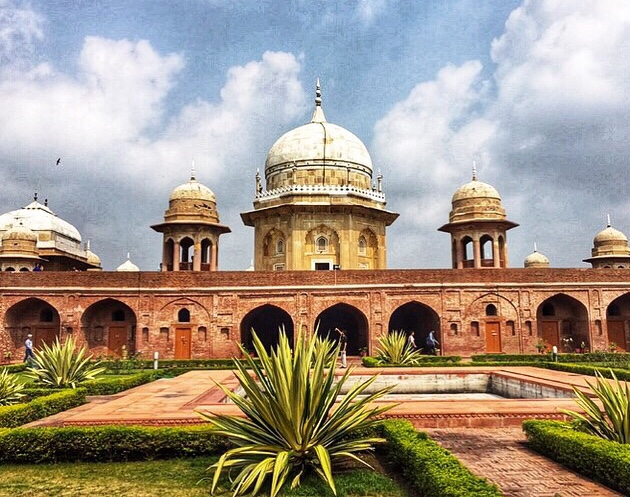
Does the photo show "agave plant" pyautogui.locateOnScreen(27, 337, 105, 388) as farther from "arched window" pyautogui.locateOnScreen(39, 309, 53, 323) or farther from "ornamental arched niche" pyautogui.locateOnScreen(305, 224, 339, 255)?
"ornamental arched niche" pyautogui.locateOnScreen(305, 224, 339, 255)

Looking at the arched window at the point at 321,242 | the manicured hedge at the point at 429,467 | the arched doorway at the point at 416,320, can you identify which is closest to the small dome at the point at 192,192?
the arched window at the point at 321,242

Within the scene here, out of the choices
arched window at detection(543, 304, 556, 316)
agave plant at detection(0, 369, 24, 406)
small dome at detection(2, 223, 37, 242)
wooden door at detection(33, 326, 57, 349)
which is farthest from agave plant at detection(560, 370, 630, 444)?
small dome at detection(2, 223, 37, 242)

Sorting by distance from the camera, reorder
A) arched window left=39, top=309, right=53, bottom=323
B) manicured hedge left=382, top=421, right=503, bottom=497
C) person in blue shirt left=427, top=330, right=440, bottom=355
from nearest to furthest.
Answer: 1. manicured hedge left=382, top=421, right=503, bottom=497
2. person in blue shirt left=427, top=330, right=440, bottom=355
3. arched window left=39, top=309, right=53, bottom=323

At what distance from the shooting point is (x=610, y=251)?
30.4 meters

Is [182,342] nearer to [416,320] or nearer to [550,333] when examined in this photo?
[416,320]

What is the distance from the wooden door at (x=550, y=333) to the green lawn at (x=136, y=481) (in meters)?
18.9

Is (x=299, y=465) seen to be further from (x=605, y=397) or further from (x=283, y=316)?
(x=283, y=316)

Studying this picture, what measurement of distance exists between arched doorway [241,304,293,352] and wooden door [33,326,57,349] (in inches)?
292

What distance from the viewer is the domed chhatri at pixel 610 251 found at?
3023 cm

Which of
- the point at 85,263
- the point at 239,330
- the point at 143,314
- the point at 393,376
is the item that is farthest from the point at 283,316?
the point at 85,263

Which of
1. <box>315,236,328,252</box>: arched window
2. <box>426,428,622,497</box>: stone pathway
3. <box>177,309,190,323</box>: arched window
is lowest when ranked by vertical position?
<box>426,428,622,497</box>: stone pathway

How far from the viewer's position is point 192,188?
25.7 meters

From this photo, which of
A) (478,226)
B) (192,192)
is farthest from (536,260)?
(192,192)

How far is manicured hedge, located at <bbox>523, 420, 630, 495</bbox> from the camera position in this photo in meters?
4.90
